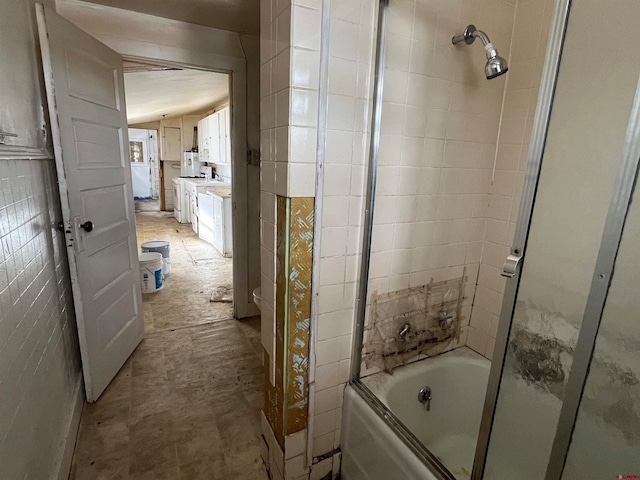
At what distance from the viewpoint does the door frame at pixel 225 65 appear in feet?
6.72

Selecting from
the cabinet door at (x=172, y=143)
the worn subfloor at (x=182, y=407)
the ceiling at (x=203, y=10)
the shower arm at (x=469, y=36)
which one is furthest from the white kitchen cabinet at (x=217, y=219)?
the shower arm at (x=469, y=36)

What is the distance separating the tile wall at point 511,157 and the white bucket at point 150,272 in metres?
2.83

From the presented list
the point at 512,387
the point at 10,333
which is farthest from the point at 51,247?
the point at 512,387

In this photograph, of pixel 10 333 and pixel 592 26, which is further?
pixel 10 333

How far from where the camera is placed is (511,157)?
5.18 feet

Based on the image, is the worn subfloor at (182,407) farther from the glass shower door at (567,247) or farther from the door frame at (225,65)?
the glass shower door at (567,247)

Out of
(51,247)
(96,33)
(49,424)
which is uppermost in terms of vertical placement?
(96,33)

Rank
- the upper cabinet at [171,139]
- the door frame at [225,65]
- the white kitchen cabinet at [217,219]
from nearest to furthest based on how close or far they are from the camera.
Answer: the door frame at [225,65] < the white kitchen cabinet at [217,219] < the upper cabinet at [171,139]

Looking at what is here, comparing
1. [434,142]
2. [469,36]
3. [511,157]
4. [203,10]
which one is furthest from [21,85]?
[511,157]

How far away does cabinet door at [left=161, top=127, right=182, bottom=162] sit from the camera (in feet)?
24.5

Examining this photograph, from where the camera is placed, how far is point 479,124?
1.55m

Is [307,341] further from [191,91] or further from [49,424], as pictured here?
[191,91]

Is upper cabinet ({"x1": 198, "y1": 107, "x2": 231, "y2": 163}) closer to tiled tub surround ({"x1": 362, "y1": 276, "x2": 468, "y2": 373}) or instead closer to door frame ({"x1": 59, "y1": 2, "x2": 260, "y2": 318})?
door frame ({"x1": 59, "y1": 2, "x2": 260, "y2": 318})

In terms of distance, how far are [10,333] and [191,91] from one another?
3.90 metres
